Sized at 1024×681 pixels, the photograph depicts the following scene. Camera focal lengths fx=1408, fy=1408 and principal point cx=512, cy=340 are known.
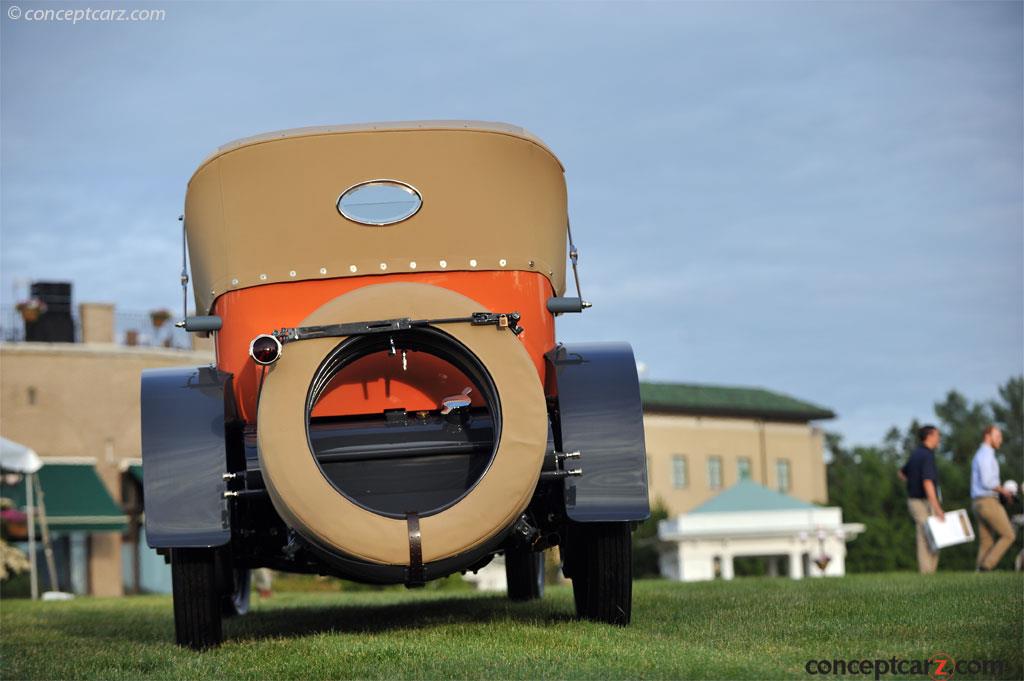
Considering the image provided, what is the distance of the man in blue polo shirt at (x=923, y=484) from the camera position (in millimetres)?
15656

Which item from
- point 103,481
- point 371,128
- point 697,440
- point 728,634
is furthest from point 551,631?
point 697,440

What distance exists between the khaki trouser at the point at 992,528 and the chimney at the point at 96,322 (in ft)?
117

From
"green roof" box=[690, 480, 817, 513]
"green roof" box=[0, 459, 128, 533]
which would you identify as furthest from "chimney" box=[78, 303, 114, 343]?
"green roof" box=[690, 480, 817, 513]

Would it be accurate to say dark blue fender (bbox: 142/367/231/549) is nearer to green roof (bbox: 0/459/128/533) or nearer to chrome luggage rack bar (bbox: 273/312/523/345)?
chrome luggage rack bar (bbox: 273/312/523/345)

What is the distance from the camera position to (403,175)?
8.39 m

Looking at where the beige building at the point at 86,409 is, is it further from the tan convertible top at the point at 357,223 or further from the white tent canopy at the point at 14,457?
the tan convertible top at the point at 357,223

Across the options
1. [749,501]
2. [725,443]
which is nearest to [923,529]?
[749,501]

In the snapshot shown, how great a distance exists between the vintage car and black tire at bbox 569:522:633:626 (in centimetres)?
1

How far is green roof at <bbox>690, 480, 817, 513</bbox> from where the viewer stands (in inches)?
2019

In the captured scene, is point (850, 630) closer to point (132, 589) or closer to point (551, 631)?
point (551, 631)

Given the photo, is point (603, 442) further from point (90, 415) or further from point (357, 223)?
point (90, 415)

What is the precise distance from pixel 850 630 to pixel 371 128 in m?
4.04

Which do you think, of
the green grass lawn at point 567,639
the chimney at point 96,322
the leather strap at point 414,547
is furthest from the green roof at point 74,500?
the leather strap at point 414,547

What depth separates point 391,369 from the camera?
321 inches
